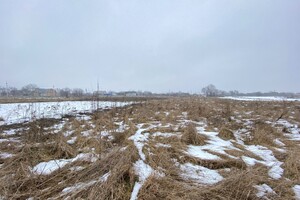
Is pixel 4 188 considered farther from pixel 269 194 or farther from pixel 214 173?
pixel 269 194

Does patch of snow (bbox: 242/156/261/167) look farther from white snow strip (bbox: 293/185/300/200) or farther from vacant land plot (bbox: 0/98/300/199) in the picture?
white snow strip (bbox: 293/185/300/200)

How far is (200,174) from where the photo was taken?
3.30 m

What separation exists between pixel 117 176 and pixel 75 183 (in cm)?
66

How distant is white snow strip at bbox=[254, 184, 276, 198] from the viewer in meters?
2.68

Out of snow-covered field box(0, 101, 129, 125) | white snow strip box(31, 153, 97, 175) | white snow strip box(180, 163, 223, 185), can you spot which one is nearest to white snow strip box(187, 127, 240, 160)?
white snow strip box(180, 163, 223, 185)

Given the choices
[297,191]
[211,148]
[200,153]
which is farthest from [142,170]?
[297,191]

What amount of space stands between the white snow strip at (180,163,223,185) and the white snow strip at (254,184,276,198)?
0.55 m

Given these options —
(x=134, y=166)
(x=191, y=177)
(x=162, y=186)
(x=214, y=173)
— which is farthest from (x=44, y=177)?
(x=214, y=173)

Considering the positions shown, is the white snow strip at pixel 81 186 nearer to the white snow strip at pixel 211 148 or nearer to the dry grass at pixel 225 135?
the white snow strip at pixel 211 148

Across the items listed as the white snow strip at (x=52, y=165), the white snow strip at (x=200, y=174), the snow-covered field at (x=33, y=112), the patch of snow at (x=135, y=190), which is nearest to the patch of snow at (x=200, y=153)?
the white snow strip at (x=200, y=174)

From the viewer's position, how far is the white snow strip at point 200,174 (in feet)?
10.1

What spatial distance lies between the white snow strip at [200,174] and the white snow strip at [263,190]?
21.8 inches

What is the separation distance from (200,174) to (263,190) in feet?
3.12

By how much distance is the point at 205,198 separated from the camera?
102 inches
